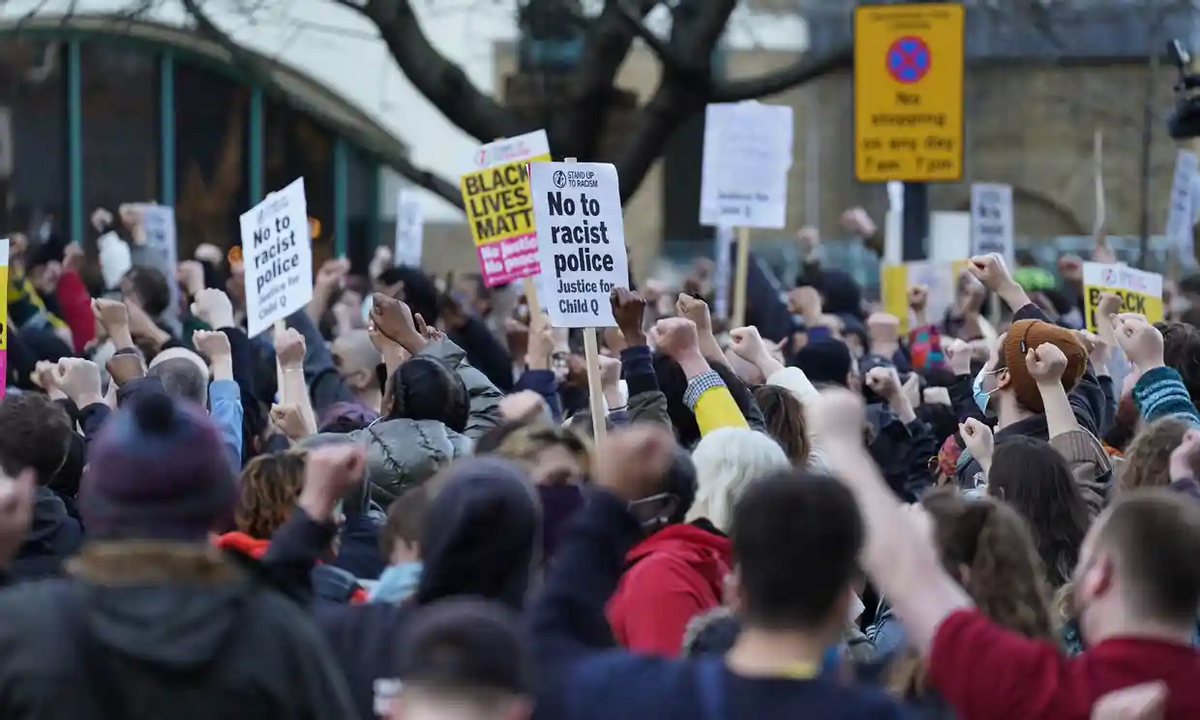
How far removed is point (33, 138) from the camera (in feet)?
80.0

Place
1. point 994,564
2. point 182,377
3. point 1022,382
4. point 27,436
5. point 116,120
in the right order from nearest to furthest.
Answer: point 994,564, point 27,436, point 1022,382, point 182,377, point 116,120

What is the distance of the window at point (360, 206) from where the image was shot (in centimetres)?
2691

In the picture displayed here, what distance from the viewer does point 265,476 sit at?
5.41 m

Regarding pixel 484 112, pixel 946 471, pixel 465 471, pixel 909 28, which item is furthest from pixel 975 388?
pixel 484 112

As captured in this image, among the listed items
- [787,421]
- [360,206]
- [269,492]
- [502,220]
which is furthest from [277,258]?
[360,206]

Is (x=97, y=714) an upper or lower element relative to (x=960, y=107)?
lower

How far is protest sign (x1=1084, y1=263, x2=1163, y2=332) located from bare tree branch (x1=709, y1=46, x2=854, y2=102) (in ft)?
17.1

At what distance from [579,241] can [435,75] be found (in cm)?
777

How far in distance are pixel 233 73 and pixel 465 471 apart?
2213cm

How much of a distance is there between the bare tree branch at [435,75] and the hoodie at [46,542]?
9666 millimetres

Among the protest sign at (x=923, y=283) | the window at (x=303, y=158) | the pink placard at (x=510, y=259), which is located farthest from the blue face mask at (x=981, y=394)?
the window at (x=303, y=158)

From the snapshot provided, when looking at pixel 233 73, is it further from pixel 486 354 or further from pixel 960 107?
pixel 486 354

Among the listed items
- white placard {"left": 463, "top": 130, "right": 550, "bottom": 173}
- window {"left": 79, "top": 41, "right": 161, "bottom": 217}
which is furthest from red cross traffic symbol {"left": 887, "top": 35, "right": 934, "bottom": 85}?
window {"left": 79, "top": 41, "right": 161, "bottom": 217}

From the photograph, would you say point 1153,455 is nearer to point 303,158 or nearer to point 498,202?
point 498,202
